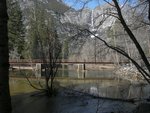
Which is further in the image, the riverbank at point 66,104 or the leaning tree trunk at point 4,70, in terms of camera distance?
the riverbank at point 66,104

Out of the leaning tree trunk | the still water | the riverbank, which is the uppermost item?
the leaning tree trunk

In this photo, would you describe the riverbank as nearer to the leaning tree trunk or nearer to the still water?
the still water

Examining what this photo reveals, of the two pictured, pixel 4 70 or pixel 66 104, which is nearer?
pixel 4 70

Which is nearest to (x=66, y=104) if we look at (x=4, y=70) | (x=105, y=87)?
(x=105, y=87)

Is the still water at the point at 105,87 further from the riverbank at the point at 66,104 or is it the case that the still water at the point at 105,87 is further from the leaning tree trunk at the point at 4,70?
the leaning tree trunk at the point at 4,70

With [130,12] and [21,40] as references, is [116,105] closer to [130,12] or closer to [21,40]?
[130,12]

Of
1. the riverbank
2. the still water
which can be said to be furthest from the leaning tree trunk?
the still water

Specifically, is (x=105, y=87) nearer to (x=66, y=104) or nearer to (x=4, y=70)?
(x=66, y=104)

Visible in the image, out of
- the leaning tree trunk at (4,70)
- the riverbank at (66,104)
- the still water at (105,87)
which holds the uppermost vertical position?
the leaning tree trunk at (4,70)

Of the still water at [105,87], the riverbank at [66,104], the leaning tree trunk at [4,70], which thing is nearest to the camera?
the leaning tree trunk at [4,70]

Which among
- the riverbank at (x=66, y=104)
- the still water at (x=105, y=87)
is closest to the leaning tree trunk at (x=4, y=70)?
the riverbank at (x=66, y=104)

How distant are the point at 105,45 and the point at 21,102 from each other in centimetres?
1120

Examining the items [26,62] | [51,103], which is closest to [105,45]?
[51,103]

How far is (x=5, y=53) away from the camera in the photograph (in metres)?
3.13
